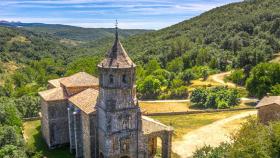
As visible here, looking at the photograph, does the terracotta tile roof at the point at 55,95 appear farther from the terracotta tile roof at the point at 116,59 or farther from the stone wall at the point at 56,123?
the terracotta tile roof at the point at 116,59

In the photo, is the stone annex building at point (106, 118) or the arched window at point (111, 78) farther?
the stone annex building at point (106, 118)

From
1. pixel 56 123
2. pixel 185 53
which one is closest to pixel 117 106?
pixel 56 123

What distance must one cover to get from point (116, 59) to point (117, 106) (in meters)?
4.60

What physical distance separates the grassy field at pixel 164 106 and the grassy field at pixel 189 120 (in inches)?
248

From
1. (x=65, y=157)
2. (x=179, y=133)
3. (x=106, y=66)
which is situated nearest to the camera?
(x=106, y=66)

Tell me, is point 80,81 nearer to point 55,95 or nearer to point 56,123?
point 55,95

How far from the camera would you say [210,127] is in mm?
55594

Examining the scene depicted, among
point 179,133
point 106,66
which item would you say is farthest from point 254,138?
point 179,133

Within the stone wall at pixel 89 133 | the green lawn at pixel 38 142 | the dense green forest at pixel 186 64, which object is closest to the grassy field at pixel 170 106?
the dense green forest at pixel 186 64

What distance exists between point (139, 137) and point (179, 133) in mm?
14900

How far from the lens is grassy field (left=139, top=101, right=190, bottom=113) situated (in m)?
69.4

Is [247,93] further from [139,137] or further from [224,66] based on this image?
[139,137]

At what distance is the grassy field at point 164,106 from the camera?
69.4m

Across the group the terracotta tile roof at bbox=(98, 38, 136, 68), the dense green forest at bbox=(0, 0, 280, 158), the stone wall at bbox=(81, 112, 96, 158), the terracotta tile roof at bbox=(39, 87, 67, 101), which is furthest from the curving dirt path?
the terracotta tile roof at bbox=(39, 87, 67, 101)
